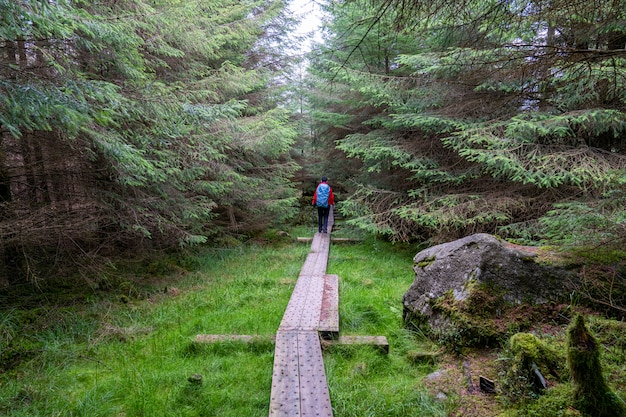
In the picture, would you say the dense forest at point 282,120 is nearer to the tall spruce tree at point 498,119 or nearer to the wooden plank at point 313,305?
the tall spruce tree at point 498,119

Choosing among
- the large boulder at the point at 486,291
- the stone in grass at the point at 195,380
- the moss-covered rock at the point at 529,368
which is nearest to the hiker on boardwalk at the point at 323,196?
the large boulder at the point at 486,291

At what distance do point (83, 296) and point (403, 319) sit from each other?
591 centimetres

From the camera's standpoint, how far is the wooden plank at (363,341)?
4352 millimetres

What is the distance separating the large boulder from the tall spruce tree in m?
0.70

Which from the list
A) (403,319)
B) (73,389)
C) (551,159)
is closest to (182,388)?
(73,389)

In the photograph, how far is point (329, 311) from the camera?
5.29 metres

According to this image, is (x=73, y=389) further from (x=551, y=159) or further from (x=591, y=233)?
(x=551, y=159)

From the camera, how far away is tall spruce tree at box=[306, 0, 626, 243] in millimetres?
3250

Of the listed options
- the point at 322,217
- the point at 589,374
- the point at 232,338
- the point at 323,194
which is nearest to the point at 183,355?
the point at 232,338

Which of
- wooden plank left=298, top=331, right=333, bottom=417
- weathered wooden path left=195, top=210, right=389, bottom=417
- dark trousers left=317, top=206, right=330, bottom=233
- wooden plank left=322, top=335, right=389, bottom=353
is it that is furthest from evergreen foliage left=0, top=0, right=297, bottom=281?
wooden plank left=322, top=335, right=389, bottom=353

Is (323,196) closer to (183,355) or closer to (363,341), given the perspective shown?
(363,341)

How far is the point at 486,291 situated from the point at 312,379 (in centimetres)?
248

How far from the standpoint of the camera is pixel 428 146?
9.65 meters

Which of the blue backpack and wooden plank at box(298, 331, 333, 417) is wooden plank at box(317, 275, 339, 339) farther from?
the blue backpack
